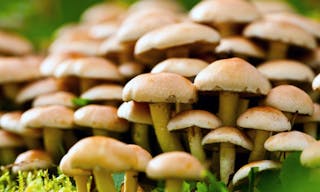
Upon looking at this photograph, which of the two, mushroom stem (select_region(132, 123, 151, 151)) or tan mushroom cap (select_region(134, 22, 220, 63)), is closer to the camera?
tan mushroom cap (select_region(134, 22, 220, 63))

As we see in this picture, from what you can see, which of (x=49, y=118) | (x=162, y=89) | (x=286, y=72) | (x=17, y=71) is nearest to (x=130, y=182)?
(x=162, y=89)

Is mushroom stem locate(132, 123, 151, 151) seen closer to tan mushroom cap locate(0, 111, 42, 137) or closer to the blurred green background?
tan mushroom cap locate(0, 111, 42, 137)

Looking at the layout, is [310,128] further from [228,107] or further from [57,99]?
[57,99]

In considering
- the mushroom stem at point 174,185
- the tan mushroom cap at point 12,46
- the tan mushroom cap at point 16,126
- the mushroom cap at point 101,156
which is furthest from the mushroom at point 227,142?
the tan mushroom cap at point 12,46

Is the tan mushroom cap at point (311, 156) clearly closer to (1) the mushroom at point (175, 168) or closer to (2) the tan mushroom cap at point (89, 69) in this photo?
(1) the mushroom at point (175, 168)

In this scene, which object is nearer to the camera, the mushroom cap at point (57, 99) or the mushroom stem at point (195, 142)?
the mushroom stem at point (195, 142)

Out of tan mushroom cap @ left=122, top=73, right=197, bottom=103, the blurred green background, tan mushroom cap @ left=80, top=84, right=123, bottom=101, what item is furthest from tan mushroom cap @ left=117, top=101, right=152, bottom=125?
the blurred green background
